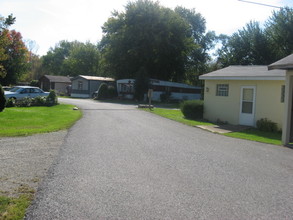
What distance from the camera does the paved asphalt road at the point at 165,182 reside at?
4.49 metres

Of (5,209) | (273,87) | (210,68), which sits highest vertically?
(210,68)

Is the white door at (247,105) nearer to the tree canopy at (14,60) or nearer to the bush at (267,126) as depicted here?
the bush at (267,126)

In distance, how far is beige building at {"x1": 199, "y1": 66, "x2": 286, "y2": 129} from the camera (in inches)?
Answer: 613

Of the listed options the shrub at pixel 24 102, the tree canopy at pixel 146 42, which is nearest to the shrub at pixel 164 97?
the tree canopy at pixel 146 42

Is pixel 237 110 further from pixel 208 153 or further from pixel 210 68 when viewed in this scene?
pixel 210 68

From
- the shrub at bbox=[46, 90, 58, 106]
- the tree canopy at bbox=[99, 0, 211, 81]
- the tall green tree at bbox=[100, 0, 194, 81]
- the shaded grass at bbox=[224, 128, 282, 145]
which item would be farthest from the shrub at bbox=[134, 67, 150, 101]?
the shaded grass at bbox=[224, 128, 282, 145]

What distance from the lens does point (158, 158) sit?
7.99 metres

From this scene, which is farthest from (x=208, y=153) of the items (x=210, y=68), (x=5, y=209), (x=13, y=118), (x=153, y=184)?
(x=210, y=68)

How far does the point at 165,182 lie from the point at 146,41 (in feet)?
118

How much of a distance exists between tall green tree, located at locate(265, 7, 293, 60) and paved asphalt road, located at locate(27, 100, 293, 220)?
25.9 m

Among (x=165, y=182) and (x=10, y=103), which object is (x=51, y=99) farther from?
(x=165, y=182)

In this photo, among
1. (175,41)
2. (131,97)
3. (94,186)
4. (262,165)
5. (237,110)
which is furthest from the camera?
(175,41)

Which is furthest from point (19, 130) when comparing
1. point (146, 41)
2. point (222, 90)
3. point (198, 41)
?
point (198, 41)

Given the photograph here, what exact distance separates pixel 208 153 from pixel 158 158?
1.69 m
